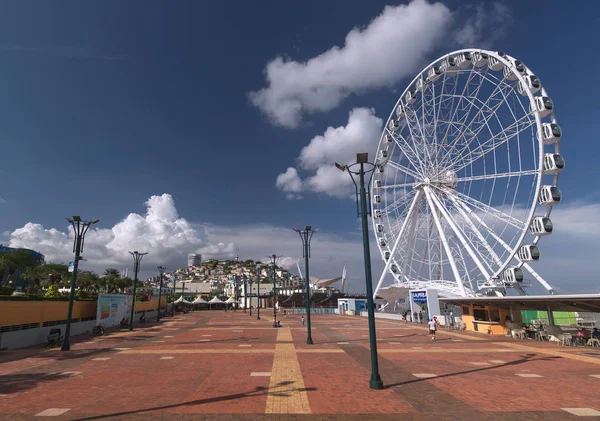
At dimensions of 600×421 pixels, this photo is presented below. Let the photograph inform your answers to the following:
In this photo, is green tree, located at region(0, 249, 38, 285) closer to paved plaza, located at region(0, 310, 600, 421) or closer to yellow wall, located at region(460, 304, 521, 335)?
paved plaza, located at region(0, 310, 600, 421)

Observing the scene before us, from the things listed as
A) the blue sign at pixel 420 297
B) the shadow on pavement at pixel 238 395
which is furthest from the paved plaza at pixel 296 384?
the blue sign at pixel 420 297

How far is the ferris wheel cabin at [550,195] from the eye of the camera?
26.4 meters

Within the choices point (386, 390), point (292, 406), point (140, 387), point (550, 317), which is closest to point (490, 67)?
point (550, 317)

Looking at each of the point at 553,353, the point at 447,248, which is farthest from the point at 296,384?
the point at 447,248

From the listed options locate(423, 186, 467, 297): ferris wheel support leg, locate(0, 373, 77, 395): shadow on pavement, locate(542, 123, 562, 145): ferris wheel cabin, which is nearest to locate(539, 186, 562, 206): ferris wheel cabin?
locate(542, 123, 562, 145): ferris wheel cabin

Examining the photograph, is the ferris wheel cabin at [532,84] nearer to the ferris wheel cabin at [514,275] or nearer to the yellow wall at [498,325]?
the ferris wheel cabin at [514,275]

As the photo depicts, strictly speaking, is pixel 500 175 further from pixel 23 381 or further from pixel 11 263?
pixel 11 263

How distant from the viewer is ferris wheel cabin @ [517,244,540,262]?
2786 centimetres

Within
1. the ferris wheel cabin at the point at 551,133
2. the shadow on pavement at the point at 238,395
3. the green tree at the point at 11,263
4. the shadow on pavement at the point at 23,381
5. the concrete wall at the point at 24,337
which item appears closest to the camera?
the shadow on pavement at the point at 238,395

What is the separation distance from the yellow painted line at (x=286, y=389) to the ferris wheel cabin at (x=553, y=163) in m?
23.8

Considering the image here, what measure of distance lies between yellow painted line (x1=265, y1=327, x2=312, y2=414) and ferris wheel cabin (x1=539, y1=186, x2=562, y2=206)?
73.6ft

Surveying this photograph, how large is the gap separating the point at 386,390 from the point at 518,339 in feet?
66.1

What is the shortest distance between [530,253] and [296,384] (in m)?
24.6

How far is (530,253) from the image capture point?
2794 centimetres
